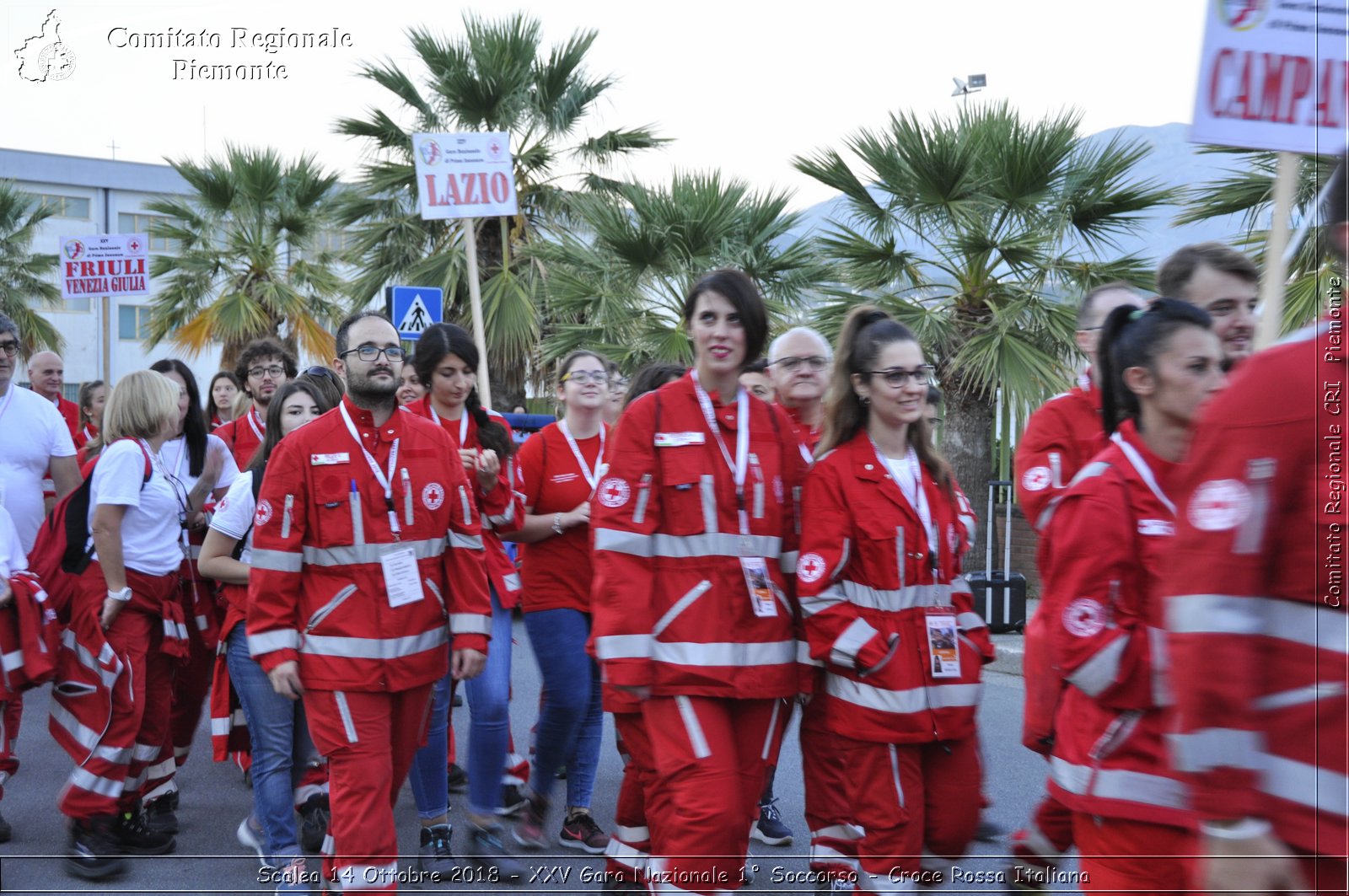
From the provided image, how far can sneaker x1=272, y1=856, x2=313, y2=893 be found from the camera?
15.6 ft

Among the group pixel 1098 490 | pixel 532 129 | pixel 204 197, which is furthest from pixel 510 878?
pixel 204 197

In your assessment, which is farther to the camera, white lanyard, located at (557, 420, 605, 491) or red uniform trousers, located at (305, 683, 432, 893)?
white lanyard, located at (557, 420, 605, 491)

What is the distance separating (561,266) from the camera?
1564 centimetres

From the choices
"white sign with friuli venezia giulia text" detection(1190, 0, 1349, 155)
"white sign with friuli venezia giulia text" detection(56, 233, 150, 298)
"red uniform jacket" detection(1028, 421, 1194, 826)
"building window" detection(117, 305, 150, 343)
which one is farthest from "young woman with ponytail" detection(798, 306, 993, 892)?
"building window" detection(117, 305, 150, 343)

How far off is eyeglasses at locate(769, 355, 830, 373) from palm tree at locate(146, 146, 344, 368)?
49.0ft

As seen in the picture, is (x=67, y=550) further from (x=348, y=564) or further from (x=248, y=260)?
(x=248, y=260)

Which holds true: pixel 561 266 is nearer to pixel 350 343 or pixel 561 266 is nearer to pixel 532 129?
pixel 532 129

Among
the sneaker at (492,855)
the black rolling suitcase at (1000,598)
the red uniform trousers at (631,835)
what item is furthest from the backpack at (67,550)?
the black rolling suitcase at (1000,598)

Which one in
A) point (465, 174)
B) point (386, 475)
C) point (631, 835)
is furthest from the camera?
point (465, 174)

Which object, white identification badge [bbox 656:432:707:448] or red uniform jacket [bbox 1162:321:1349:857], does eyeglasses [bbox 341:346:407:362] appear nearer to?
white identification badge [bbox 656:432:707:448]

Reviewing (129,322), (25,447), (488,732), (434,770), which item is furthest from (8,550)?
(129,322)

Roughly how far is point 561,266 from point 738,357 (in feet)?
38.7

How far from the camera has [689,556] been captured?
3.93 m

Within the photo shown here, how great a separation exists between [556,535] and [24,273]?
96.6ft
